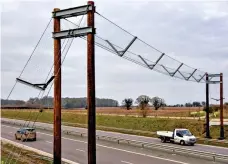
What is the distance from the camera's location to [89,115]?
1428cm

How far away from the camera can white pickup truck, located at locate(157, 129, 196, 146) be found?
35312 mm

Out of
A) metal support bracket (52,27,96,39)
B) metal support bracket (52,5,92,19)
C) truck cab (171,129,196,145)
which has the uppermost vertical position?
metal support bracket (52,5,92,19)

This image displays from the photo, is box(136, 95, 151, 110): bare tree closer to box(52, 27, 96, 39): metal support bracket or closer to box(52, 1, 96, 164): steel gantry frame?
box(52, 1, 96, 164): steel gantry frame

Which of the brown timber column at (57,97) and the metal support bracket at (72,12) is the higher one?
the metal support bracket at (72,12)

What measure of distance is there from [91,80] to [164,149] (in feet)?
60.6

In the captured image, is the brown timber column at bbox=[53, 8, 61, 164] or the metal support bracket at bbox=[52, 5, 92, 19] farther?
the brown timber column at bbox=[53, 8, 61, 164]

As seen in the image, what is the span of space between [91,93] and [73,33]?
3246mm

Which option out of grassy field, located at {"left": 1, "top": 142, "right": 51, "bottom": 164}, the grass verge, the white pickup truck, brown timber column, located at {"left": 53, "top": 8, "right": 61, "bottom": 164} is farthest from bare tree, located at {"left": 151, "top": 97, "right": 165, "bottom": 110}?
brown timber column, located at {"left": 53, "top": 8, "right": 61, "bottom": 164}

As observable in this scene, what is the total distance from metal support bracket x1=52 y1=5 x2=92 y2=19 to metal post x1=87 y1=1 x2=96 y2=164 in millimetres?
270

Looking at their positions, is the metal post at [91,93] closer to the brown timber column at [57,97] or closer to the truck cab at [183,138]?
the brown timber column at [57,97]

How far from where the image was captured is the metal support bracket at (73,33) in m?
14.9

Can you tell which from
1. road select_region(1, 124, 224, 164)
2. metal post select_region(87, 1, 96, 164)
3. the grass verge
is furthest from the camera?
the grass verge

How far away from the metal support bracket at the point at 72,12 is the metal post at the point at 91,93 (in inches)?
10.6

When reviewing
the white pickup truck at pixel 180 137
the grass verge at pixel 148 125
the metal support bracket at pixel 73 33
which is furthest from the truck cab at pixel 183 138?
the metal support bracket at pixel 73 33
